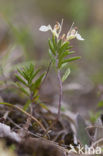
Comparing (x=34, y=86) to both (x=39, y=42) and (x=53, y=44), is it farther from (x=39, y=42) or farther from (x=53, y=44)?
(x=39, y=42)

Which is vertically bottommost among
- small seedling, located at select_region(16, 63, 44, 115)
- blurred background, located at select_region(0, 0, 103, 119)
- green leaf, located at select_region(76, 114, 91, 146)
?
green leaf, located at select_region(76, 114, 91, 146)

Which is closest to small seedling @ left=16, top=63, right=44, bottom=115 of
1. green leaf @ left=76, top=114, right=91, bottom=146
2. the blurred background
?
green leaf @ left=76, top=114, right=91, bottom=146

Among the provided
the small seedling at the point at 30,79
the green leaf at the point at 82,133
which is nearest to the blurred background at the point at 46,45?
the green leaf at the point at 82,133

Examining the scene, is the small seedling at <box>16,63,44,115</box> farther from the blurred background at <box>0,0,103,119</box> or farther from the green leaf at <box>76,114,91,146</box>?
the blurred background at <box>0,0,103,119</box>

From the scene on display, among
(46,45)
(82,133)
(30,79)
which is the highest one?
(46,45)

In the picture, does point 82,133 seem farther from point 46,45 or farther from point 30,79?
point 46,45

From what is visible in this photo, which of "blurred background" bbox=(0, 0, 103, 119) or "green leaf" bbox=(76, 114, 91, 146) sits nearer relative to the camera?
"green leaf" bbox=(76, 114, 91, 146)

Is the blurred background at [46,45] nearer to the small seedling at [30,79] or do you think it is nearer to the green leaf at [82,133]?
the green leaf at [82,133]

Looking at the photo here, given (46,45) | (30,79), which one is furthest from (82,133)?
(46,45)
